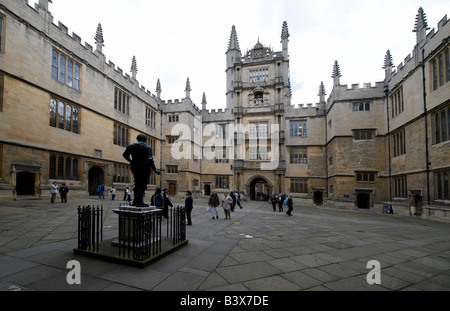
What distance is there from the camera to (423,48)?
48.6ft

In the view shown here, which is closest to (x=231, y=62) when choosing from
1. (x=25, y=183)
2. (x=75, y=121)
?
(x=75, y=121)

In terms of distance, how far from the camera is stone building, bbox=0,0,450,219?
13.5m

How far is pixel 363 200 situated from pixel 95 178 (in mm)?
26007

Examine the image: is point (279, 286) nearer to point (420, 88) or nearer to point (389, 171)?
point (420, 88)

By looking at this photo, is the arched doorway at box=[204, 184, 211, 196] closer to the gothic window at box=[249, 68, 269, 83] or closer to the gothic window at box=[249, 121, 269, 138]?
the gothic window at box=[249, 121, 269, 138]

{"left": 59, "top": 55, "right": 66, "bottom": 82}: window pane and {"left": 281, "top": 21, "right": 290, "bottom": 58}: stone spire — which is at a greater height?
{"left": 281, "top": 21, "right": 290, "bottom": 58}: stone spire

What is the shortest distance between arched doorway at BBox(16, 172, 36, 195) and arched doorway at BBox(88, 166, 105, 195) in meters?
4.98

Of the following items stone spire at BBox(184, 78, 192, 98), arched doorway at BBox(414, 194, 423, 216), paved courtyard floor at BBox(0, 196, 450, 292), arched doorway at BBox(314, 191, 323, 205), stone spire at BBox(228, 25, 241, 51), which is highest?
stone spire at BBox(228, 25, 241, 51)

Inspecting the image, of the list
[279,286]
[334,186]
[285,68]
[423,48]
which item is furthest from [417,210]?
[285,68]

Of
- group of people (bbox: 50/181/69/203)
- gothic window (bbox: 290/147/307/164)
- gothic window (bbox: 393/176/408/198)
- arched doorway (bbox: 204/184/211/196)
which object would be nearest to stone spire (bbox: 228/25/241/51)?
gothic window (bbox: 290/147/307/164)

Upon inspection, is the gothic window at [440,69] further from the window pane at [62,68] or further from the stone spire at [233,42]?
the window pane at [62,68]

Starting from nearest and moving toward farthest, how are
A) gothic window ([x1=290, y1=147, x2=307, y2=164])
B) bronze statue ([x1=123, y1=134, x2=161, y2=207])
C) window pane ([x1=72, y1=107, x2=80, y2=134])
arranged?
bronze statue ([x1=123, y1=134, x2=161, y2=207])
window pane ([x1=72, y1=107, x2=80, y2=134])
gothic window ([x1=290, y1=147, x2=307, y2=164])

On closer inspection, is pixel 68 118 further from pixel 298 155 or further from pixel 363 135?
pixel 363 135

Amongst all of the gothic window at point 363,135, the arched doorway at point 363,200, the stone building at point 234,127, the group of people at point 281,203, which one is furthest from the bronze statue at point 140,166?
the arched doorway at point 363,200
